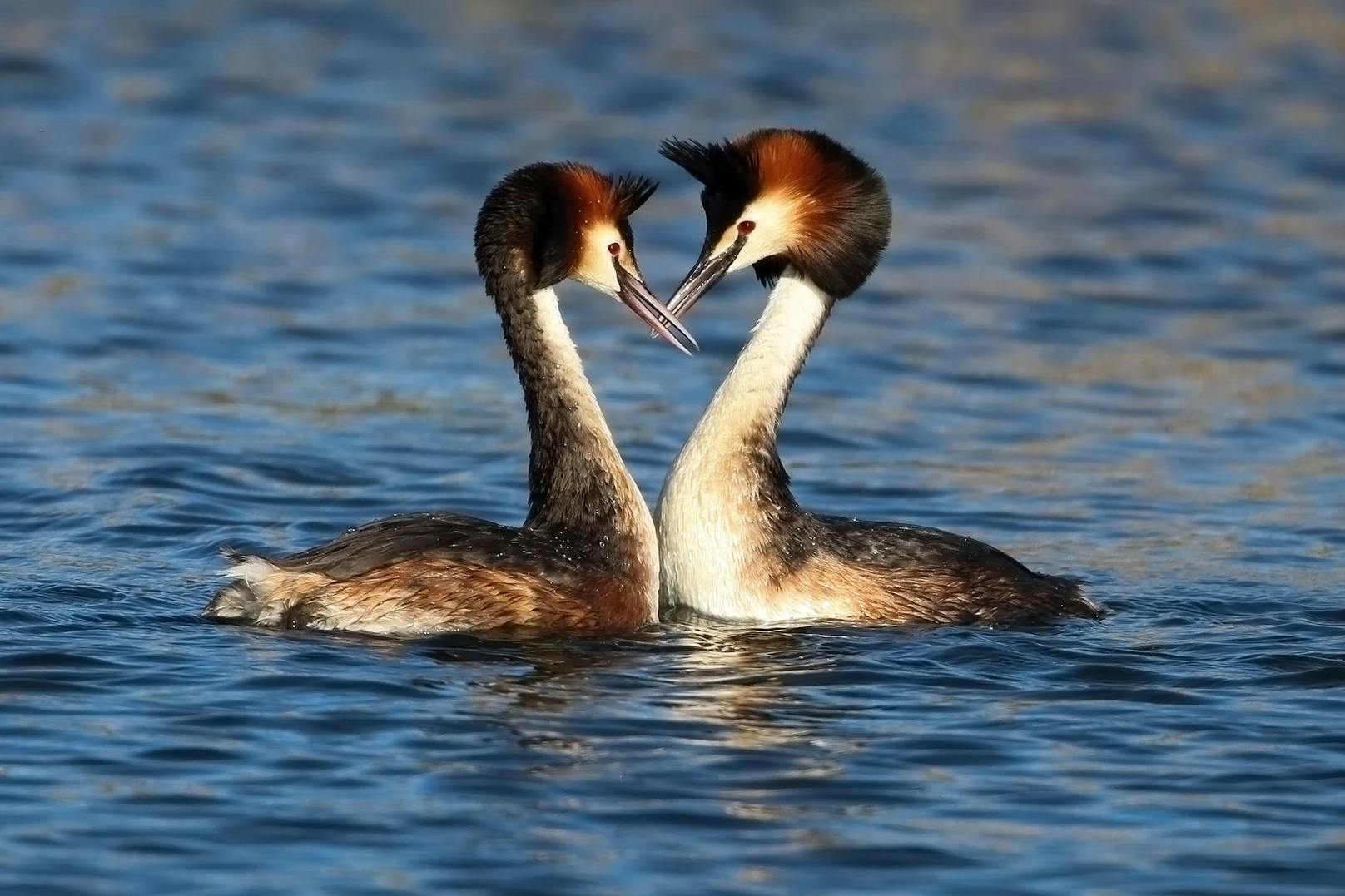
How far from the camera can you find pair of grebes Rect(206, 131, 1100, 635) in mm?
9102

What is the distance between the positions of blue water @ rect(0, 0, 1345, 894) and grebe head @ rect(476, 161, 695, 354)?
133 cm

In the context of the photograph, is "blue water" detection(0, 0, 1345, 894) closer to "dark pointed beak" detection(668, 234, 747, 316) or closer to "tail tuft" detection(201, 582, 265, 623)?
"tail tuft" detection(201, 582, 265, 623)

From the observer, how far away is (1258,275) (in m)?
17.5

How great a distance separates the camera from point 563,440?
9633mm

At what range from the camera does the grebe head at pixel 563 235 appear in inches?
375

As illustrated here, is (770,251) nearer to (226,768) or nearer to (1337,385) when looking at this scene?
(226,768)

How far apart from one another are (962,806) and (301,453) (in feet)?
19.8

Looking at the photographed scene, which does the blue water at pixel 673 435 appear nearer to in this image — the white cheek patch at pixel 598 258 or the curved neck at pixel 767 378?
the curved neck at pixel 767 378

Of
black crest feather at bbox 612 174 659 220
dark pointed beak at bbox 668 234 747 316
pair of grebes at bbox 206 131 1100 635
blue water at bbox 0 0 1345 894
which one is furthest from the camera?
dark pointed beak at bbox 668 234 747 316

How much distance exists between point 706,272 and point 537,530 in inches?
48.2

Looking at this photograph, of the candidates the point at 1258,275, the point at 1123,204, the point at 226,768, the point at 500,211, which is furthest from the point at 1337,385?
the point at 226,768

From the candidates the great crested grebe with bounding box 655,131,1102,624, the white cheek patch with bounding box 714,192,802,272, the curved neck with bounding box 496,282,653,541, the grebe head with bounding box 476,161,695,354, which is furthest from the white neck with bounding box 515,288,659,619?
the white cheek patch with bounding box 714,192,802,272

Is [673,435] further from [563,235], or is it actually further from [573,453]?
[563,235]

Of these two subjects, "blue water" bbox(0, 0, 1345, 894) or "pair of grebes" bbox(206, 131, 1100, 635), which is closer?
"blue water" bbox(0, 0, 1345, 894)
